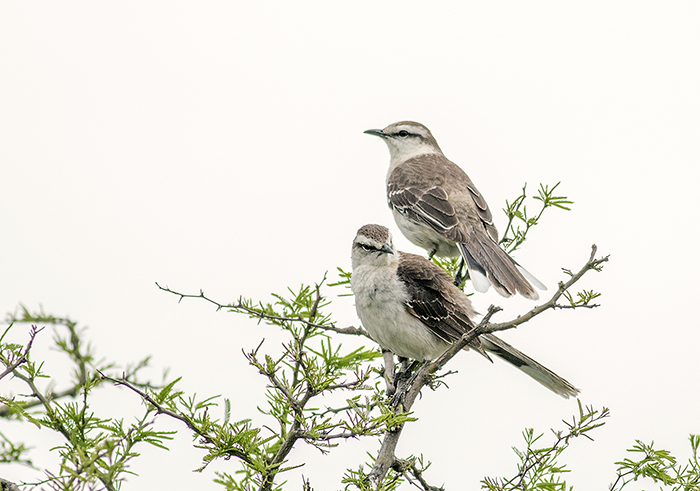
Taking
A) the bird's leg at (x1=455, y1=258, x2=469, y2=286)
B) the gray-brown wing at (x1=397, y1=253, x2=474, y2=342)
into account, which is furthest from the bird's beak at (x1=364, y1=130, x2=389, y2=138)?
the gray-brown wing at (x1=397, y1=253, x2=474, y2=342)

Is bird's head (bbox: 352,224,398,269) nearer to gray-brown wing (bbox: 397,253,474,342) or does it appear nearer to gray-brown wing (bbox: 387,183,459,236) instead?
gray-brown wing (bbox: 397,253,474,342)

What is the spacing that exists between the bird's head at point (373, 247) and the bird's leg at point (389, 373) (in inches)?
33.4

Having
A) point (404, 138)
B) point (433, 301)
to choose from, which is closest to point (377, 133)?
point (404, 138)

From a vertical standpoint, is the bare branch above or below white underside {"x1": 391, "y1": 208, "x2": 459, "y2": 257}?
below

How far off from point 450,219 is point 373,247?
181 cm

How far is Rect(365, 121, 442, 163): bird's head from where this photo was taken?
10227 mm

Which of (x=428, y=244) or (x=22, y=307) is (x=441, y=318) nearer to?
(x=428, y=244)

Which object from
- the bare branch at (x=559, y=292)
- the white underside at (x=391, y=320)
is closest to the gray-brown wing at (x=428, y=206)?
the white underside at (x=391, y=320)

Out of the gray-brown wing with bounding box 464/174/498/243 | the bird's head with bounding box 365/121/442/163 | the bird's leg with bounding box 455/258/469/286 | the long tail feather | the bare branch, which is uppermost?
the bird's head with bounding box 365/121/442/163

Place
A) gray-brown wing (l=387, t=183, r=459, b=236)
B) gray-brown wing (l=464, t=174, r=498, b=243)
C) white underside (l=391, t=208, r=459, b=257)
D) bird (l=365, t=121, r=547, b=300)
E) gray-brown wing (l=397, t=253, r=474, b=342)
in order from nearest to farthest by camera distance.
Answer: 1. gray-brown wing (l=397, t=253, r=474, b=342)
2. bird (l=365, t=121, r=547, b=300)
3. gray-brown wing (l=387, t=183, r=459, b=236)
4. white underside (l=391, t=208, r=459, b=257)
5. gray-brown wing (l=464, t=174, r=498, b=243)

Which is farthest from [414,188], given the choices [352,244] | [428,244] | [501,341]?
[501,341]

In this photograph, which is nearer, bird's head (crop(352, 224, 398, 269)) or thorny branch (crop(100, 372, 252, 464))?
thorny branch (crop(100, 372, 252, 464))

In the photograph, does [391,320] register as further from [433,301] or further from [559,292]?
[559,292]

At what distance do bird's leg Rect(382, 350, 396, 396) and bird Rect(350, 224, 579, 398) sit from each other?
0.32 ft
